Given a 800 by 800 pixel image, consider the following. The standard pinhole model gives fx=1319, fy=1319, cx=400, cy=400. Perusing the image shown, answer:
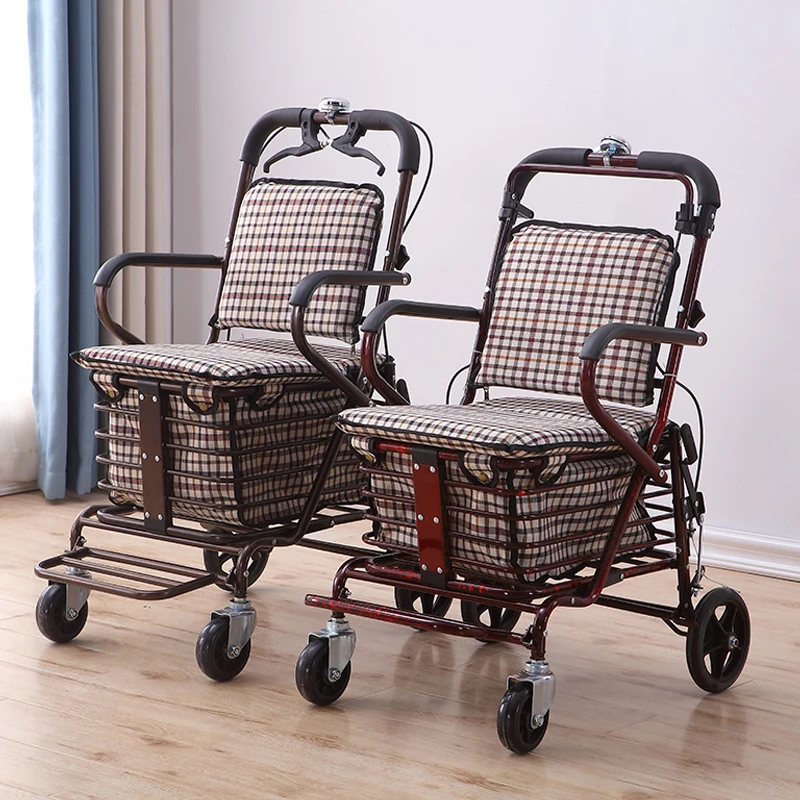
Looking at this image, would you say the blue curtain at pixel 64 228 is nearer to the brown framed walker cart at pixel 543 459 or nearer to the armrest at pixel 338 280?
the armrest at pixel 338 280

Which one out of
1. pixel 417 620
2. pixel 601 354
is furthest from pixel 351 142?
pixel 417 620

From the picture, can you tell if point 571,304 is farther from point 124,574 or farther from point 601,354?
A: point 124,574

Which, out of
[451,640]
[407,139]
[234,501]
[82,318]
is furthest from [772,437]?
[82,318]

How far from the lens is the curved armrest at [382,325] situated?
2246mm

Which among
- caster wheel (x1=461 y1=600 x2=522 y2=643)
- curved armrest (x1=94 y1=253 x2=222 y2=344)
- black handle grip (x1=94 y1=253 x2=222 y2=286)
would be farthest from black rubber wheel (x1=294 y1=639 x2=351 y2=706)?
black handle grip (x1=94 y1=253 x2=222 y2=286)

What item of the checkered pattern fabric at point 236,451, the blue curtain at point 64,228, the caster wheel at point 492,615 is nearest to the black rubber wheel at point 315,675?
the checkered pattern fabric at point 236,451

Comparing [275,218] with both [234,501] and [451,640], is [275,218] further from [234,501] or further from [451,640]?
[451,640]

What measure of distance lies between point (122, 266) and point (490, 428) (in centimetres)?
101

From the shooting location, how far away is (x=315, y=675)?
7.19ft

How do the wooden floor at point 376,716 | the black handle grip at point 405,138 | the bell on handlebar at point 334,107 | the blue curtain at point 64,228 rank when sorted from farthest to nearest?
1. the blue curtain at point 64,228
2. the bell on handlebar at point 334,107
3. the black handle grip at point 405,138
4. the wooden floor at point 376,716

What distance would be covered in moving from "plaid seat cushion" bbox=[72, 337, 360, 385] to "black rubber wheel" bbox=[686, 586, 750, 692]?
0.78m

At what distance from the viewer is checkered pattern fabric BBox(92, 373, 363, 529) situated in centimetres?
232

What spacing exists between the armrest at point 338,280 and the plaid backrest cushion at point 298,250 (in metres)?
0.12

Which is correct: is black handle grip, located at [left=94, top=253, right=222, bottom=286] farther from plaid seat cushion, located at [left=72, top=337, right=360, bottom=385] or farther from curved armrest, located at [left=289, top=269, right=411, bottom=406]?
curved armrest, located at [left=289, top=269, right=411, bottom=406]
